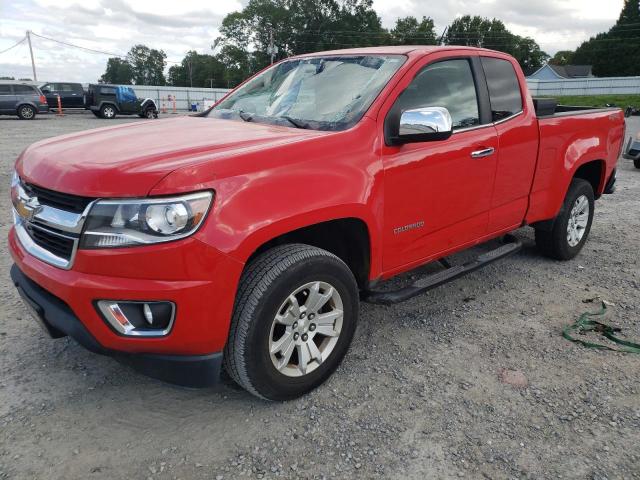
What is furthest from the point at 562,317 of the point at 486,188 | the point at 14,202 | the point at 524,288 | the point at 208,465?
the point at 14,202

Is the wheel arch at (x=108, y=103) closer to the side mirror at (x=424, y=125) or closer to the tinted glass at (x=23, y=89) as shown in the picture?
the tinted glass at (x=23, y=89)

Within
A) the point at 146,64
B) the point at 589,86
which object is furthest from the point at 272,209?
the point at 146,64

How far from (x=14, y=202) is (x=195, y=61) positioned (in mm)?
89051

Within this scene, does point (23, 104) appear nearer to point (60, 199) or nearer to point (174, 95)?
point (174, 95)

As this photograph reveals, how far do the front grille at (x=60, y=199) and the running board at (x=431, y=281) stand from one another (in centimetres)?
167

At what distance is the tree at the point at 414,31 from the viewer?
75000mm

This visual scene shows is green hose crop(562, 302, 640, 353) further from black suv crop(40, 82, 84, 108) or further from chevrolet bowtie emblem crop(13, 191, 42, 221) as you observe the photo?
black suv crop(40, 82, 84, 108)

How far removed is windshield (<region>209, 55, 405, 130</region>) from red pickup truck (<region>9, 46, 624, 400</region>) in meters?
0.01

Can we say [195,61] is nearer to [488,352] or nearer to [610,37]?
[610,37]

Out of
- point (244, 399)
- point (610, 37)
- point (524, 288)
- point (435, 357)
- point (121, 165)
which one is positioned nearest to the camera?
point (121, 165)

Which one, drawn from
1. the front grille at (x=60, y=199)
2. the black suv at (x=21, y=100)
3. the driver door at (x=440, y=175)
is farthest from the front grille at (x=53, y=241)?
the black suv at (x=21, y=100)

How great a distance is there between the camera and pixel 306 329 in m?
2.67

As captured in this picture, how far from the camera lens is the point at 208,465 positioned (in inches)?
90.0

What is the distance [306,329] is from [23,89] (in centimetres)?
2370
